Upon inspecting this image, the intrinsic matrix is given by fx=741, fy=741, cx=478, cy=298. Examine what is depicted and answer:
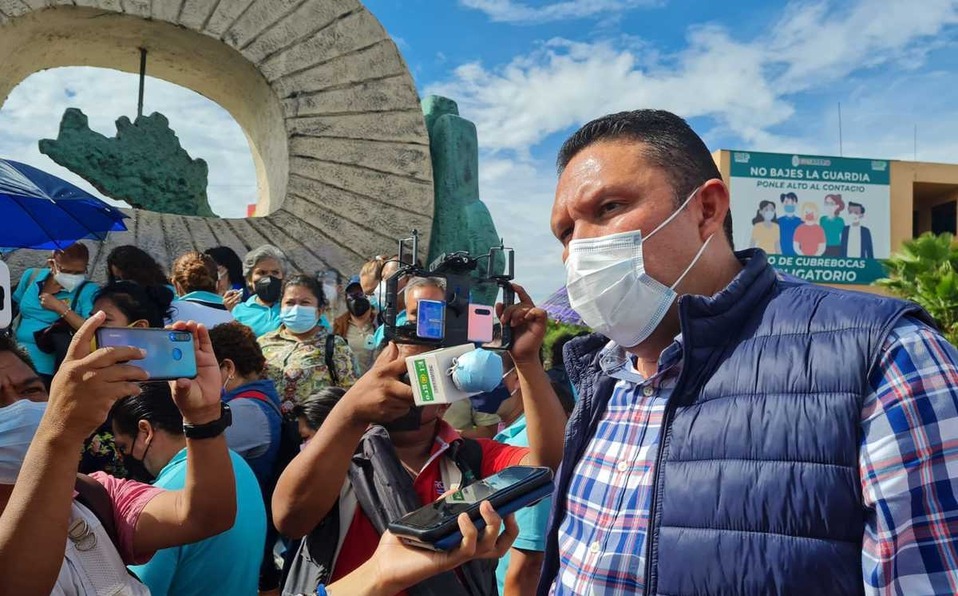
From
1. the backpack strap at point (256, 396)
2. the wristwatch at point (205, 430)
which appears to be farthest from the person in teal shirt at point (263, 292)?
the wristwatch at point (205, 430)

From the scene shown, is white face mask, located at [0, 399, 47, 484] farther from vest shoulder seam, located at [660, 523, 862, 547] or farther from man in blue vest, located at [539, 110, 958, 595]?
vest shoulder seam, located at [660, 523, 862, 547]

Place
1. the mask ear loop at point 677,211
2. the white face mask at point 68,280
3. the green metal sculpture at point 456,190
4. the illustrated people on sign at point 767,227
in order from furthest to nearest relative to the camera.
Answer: the illustrated people on sign at point 767,227
the green metal sculpture at point 456,190
the white face mask at point 68,280
the mask ear loop at point 677,211

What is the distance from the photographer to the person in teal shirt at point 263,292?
182 inches

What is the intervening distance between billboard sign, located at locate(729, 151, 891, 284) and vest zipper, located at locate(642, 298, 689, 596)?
2705 centimetres

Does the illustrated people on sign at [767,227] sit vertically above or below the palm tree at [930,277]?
above

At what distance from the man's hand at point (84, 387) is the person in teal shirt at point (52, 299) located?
10.2ft

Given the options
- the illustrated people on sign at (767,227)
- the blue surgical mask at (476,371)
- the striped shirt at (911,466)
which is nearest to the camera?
the striped shirt at (911,466)

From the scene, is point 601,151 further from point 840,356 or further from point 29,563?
point 29,563

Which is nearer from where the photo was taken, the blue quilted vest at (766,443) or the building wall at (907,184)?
the blue quilted vest at (766,443)

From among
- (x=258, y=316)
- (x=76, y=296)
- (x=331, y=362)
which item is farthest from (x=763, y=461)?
(x=76, y=296)

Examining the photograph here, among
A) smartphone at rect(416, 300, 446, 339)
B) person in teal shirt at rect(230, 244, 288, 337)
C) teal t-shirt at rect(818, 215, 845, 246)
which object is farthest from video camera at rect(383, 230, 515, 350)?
teal t-shirt at rect(818, 215, 845, 246)

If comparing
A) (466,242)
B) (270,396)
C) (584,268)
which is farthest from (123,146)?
(584,268)

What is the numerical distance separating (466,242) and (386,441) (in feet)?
20.0

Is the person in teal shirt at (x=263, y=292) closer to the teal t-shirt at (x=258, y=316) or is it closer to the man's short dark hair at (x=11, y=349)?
the teal t-shirt at (x=258, y=316)
